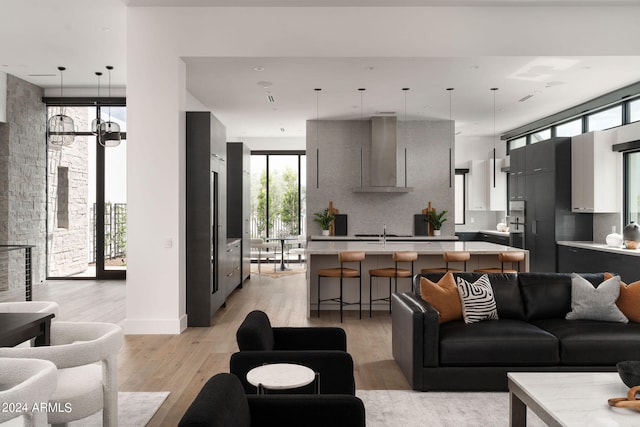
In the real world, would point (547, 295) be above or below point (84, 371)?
above

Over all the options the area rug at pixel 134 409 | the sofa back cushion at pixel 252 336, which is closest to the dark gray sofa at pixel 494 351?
the sofa back cushion at pixel 252 336

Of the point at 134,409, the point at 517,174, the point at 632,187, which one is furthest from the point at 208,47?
the point at 517,174

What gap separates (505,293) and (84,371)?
130 inches

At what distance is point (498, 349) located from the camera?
12.3 feet

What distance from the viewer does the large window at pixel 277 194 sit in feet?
41.3

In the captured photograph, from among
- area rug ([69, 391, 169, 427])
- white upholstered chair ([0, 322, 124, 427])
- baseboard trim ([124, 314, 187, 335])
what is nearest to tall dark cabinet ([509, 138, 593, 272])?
baseboard trim ([124, 314, 187, 335])

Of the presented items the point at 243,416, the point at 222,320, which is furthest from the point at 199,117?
the point at 243,416

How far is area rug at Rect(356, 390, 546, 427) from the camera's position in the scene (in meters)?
3.20

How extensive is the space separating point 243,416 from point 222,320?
4467mm

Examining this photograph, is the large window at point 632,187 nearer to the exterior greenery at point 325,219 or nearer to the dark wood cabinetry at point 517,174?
the dark wood cabinetry at point 517,174

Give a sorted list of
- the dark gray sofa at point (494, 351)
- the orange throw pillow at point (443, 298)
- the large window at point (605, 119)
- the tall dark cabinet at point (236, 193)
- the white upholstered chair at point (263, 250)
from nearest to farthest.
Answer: the dark gray sofa at point (494, 351) < the orange throw pillow at point (443, 298) < the large window at point (605, 119) < the tall dark cabinet at point (236, 193) < the white upholstered chair at point (263, 250)

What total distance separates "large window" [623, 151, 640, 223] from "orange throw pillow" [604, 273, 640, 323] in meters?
3.68

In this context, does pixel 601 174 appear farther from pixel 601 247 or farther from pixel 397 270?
pixel 397 270

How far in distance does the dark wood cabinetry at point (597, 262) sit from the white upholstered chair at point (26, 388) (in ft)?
21.7
